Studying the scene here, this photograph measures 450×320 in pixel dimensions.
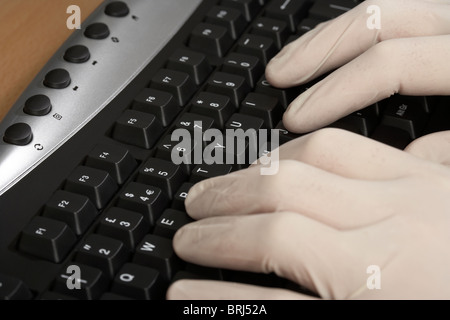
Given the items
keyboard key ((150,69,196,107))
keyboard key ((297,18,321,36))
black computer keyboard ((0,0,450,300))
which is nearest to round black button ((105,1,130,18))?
black computer keyboard ((0,0,450,300))

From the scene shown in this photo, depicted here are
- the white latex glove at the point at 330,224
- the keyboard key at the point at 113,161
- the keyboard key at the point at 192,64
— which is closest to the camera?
the white latex glove at the point at 330,224

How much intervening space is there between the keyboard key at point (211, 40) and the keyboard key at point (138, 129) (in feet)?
0.45

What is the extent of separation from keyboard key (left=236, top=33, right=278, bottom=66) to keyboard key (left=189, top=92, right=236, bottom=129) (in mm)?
88

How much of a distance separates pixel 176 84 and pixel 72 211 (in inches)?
8.0

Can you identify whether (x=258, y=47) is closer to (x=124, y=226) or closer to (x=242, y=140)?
(x=242, y=140)

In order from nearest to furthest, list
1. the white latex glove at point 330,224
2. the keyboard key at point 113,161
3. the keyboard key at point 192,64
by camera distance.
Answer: the white latex glove at point 330,224 → the keyboard key at point 113,161 → the keyboard key at point 192,64

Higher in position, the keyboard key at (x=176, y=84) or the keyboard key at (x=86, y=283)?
the keyboard key at (x=176, y=84)

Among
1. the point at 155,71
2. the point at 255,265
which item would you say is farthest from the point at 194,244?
the point at 155,71

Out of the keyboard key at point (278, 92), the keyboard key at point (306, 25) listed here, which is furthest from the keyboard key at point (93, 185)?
the keyboard key at point (306, 25)

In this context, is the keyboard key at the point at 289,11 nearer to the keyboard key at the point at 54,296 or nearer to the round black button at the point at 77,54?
the round black button at the point at 77,54

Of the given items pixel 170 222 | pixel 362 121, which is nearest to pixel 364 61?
pixel 362 121

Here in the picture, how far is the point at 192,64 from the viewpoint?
2.74 feet

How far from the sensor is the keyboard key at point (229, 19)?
89cm

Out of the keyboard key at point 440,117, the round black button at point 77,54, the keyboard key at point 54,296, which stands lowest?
the keyboard key at point 440,117
